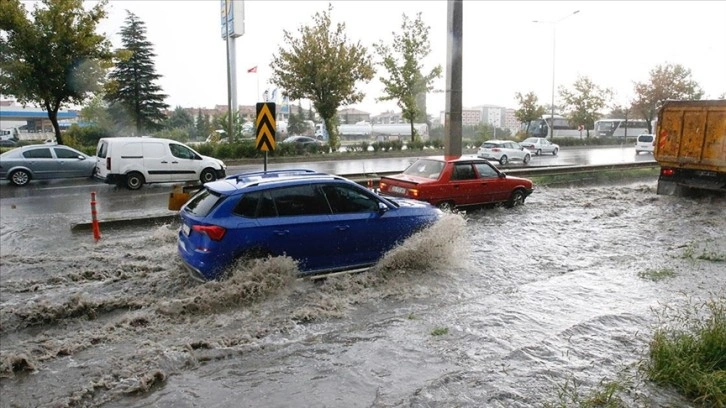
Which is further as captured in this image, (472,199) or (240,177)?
(472,199)

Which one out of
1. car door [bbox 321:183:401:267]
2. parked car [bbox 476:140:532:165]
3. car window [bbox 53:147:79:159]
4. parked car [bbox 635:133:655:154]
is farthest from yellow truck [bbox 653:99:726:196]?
parked car [bbox 635:133:655:154]

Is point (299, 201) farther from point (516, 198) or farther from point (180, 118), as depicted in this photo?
point (180, 118)

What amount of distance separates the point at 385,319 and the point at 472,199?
268 inches

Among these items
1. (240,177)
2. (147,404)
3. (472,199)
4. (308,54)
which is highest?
(308,54)

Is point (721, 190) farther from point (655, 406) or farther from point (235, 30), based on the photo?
point (235, 30)

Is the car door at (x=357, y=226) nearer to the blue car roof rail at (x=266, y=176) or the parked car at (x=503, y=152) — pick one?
the blue car roof rail at (x=266, y=176)

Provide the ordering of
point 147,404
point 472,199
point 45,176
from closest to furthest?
1. point 147,404
2. point 472,199
3. point 45,176

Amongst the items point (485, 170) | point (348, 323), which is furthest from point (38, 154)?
point (348, 323)

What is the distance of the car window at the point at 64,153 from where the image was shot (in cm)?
1825

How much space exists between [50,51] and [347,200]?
1980cm

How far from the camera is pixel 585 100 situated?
53.8m

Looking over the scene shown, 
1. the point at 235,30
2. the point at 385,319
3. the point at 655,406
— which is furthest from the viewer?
the point at 235,30

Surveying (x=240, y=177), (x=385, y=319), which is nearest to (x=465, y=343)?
(x=385, y=319)

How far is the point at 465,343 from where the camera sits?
543 centimetres
